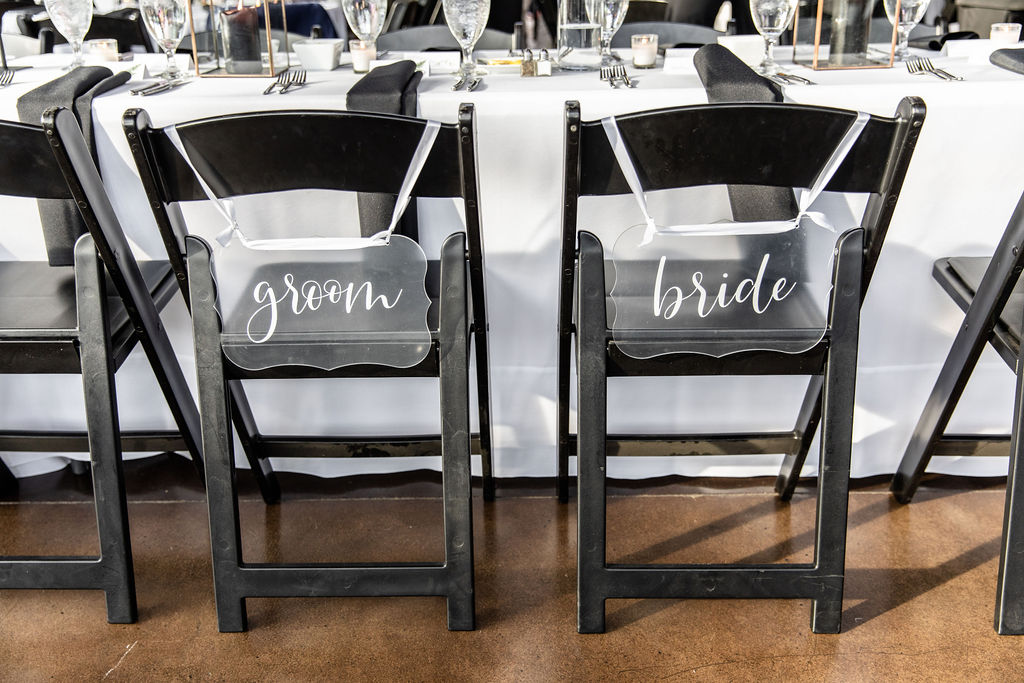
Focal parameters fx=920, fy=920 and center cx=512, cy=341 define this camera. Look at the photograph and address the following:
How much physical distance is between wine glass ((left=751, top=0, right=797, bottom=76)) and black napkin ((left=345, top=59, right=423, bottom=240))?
2.17ft

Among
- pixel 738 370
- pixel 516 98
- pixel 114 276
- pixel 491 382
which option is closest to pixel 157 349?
pixel 114 276

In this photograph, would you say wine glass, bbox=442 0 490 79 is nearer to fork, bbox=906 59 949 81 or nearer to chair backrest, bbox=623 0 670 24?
fork, bbox=906 59 949 81

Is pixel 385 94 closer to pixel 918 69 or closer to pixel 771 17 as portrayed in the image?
pixel 771 17

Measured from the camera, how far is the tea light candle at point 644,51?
1895mm

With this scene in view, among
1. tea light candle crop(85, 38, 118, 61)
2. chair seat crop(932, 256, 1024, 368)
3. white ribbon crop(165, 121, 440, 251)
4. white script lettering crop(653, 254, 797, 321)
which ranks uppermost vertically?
tea light candle crop(85, 38, 118, 61)

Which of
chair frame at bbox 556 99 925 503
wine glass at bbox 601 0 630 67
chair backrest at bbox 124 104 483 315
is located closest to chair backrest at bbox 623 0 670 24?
wine glass at bbox 601 0 630 67

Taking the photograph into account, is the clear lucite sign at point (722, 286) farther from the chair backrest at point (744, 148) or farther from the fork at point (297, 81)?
the fork at point (297, 81)

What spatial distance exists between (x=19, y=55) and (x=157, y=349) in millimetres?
1244

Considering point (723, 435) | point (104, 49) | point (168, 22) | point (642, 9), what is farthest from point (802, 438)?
point (642, 9)

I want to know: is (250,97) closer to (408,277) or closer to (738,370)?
(408,277)

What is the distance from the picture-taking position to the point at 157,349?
1.62 meters

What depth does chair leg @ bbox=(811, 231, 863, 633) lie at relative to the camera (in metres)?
1.39

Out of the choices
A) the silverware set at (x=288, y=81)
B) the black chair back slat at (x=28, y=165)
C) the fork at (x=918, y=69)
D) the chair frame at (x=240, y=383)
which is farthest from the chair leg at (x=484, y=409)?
the fork at (x=918, y=69)

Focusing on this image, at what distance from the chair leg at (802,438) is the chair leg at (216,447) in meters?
0.98
